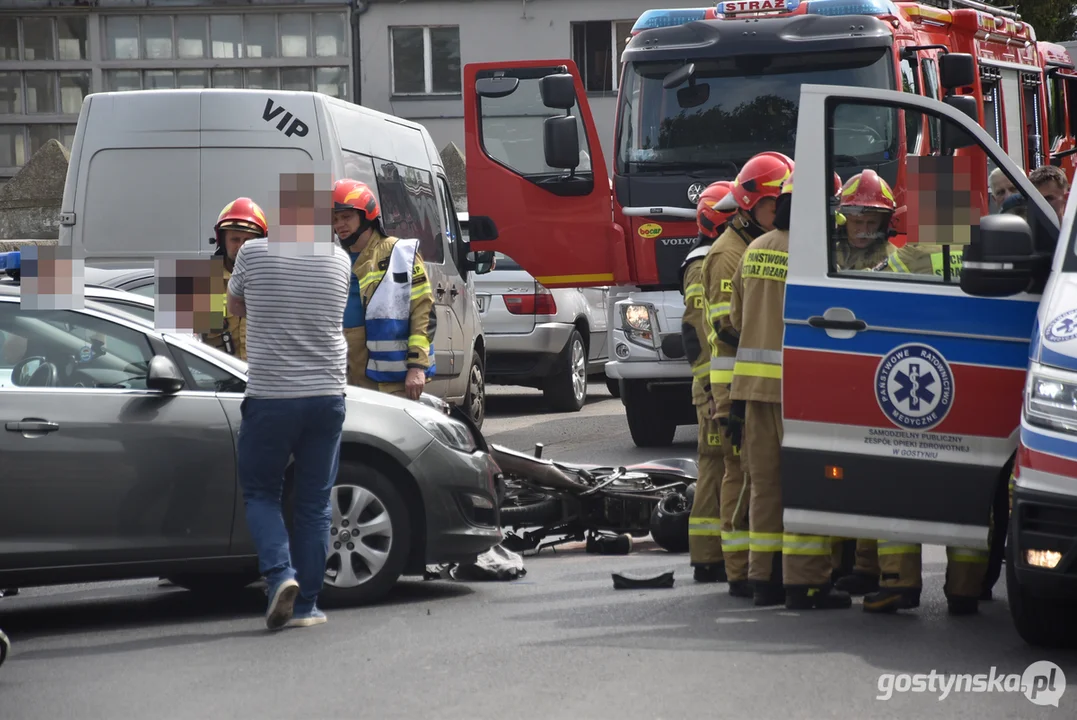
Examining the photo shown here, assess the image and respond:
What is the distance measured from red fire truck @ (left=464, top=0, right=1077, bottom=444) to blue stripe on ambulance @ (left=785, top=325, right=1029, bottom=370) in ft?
18.2

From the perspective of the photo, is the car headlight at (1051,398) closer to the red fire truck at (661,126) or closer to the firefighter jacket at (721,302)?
the firefighter jacket at (721,302)

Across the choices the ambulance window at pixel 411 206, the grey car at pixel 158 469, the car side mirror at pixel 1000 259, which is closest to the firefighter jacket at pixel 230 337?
the grey car at pixel 158 469

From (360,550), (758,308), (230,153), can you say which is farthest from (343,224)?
(230,153)

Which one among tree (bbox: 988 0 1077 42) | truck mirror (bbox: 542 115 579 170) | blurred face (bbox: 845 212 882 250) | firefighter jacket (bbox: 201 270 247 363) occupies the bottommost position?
firefighter jacket (bbox: 201 270 247 363)

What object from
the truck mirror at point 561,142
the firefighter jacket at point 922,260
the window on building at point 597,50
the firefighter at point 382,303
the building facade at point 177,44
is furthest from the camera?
the building facade at point 177,44

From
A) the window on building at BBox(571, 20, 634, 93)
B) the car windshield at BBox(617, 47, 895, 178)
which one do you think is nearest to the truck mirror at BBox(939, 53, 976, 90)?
the car windshield at BBox(617, 47, 895, 178)

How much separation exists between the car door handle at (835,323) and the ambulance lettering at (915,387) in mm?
152

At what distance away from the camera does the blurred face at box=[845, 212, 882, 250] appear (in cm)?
658

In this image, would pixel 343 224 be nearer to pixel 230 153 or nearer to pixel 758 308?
pixel 758 308

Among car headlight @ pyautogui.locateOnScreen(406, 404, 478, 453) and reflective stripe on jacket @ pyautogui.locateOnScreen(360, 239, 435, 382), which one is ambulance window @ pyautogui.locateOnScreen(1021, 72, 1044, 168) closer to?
reflective stripe on jacket @ pyautogui.locateOnScreen(360, 239, 435, 382)

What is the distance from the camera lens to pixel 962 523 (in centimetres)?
628

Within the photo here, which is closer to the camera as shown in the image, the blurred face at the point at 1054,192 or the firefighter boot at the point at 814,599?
the firefighter boot at the point at 814,599

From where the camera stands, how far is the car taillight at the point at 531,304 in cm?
1636

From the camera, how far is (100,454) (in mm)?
6758
